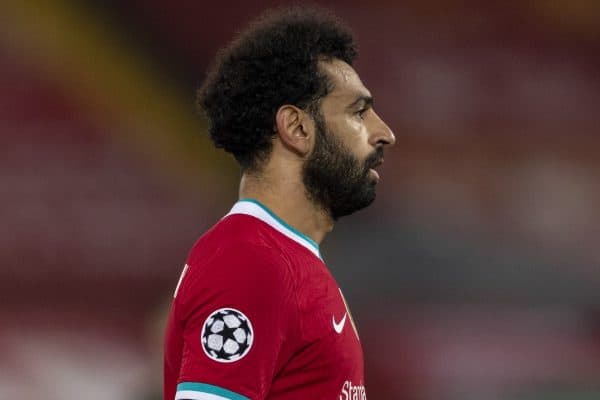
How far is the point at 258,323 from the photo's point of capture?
0.87 m

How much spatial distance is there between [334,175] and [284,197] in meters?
0.07

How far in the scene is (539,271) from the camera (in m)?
2.30

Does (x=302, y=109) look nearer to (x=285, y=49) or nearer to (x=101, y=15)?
(x=285, y=49)

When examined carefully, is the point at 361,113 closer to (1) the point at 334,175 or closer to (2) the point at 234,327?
(1) the point at 334,175

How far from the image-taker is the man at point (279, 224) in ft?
2.84

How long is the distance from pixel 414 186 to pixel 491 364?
48 cm

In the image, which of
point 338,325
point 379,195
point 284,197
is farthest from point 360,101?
point 379,195

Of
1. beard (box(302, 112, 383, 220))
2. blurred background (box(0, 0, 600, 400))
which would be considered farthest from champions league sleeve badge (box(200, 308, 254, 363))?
blurred background (box(0, 0, 600, 400))

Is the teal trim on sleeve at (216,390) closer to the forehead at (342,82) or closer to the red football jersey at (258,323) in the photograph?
the red football jersey at (258,323)

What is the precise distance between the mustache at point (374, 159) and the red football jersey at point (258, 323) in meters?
0.13

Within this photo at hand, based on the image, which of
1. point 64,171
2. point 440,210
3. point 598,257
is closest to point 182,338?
point 64,171

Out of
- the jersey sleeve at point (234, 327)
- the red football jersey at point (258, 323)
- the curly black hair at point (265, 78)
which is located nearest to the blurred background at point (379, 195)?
the curly black hair at point (265, 78)

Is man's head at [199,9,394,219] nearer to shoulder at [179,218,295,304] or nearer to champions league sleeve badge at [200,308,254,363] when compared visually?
shoulder at [179,218,295,304]

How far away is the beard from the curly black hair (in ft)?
0.15
